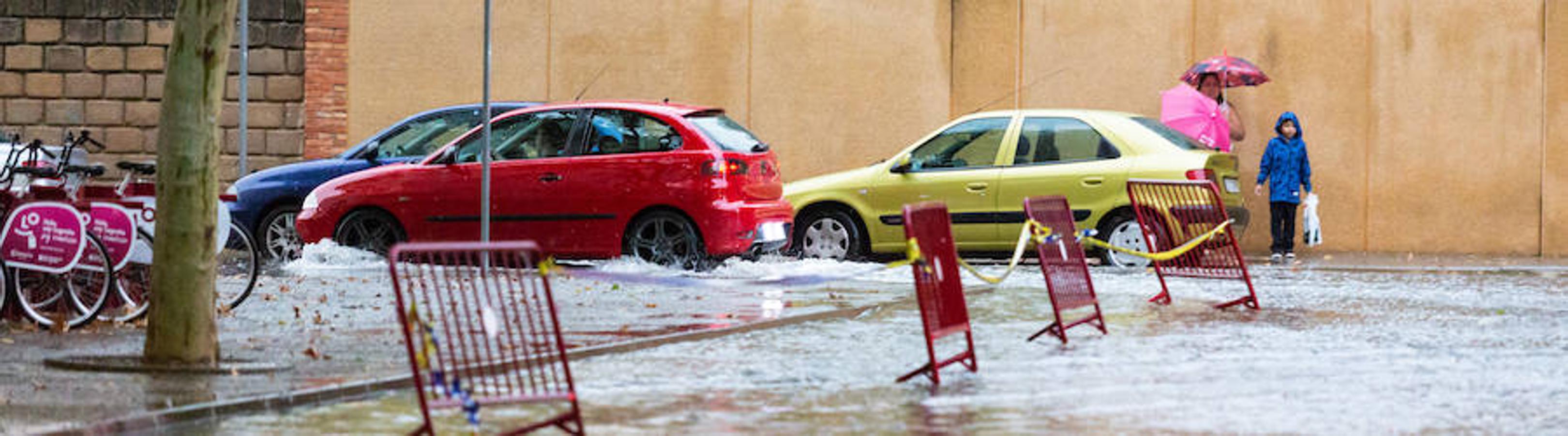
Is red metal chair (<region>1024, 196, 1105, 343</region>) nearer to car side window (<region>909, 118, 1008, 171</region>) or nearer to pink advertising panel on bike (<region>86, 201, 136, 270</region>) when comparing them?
pink advertising panel on bike (<region>86, 201, 136, 270</region>)

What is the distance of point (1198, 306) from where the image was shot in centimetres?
1447

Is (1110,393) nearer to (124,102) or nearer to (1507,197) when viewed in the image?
(1507,197)

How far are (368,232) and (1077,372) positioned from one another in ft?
29.7

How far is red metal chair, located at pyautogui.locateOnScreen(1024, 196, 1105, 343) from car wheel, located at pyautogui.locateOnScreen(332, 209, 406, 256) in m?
6.88

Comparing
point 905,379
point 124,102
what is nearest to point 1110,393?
point 905,379

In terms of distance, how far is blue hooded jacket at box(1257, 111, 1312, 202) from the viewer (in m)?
21.8

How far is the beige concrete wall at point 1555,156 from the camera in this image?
922 inches

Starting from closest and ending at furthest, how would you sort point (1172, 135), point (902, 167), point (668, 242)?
point (668, 242)
point (1172, 135)
point (902, 167)

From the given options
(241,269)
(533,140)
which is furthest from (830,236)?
(241,269)

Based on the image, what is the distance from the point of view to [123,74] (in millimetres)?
24516

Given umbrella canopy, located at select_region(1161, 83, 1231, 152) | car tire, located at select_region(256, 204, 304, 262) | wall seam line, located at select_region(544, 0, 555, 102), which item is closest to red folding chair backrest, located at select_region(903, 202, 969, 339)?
car tire, located at select_region(256, 204, 304, 262)

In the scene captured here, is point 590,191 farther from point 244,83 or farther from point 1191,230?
point 244,83

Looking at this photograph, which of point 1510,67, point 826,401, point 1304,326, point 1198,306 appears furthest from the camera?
point 1510,67

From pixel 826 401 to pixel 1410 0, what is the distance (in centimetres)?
1612
